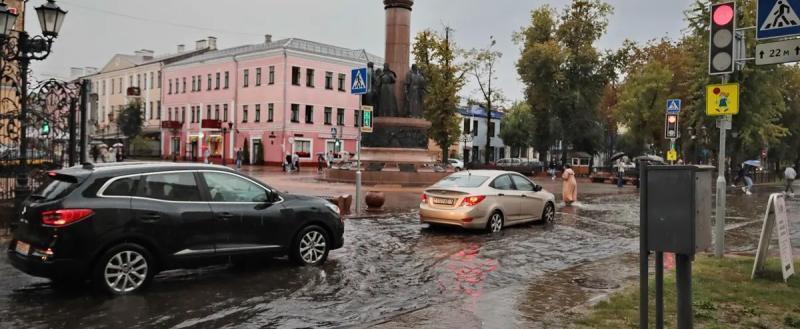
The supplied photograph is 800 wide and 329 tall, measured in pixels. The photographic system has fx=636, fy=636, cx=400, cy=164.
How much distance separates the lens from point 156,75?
70938mm

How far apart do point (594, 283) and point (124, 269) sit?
584 cm

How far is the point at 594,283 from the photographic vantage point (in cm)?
841

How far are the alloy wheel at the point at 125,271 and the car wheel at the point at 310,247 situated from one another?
2207 millimetres

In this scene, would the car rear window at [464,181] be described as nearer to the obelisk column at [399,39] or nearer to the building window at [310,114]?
the obelisk column at [399,39]

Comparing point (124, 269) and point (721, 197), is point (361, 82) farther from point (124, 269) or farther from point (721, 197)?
point (124, 269)

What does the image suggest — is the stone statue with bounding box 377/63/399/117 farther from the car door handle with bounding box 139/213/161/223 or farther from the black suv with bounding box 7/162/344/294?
the car door handle with bounding box 139/213/161/223

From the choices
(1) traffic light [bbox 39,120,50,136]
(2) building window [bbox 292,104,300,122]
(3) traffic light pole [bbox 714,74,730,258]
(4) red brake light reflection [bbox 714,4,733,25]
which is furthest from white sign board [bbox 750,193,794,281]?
(2) building window [bbox 292,104,300,122]

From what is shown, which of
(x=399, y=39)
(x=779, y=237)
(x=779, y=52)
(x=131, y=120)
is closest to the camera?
(x=779, y=52)

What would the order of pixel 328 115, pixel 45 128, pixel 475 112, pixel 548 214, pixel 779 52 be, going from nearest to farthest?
pixel 779 52 < pixel 45 128 < pixel 548 214 < pixel 328 115 < pixel 475 112

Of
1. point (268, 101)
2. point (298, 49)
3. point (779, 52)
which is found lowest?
point (779, 52)

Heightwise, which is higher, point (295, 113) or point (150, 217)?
point (295, 113)

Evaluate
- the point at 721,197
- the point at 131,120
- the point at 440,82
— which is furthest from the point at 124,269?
the point at 131,120

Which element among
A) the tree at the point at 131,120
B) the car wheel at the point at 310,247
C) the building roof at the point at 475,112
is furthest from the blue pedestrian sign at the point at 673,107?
the tree at the point at 131,120

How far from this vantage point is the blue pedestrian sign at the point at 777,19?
6.32 m
